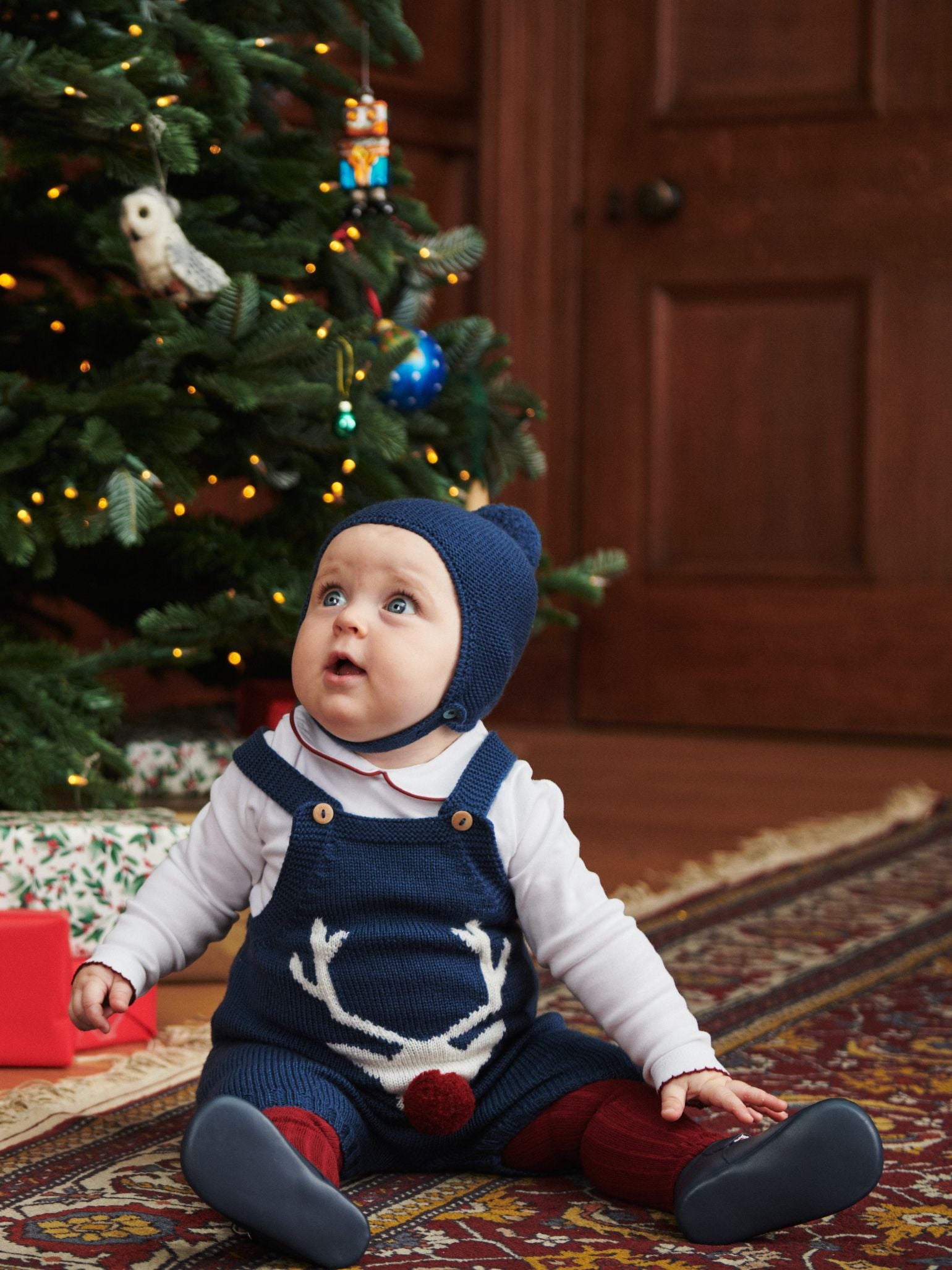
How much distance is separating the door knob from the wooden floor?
98 cm

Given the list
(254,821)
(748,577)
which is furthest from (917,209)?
(254,821)

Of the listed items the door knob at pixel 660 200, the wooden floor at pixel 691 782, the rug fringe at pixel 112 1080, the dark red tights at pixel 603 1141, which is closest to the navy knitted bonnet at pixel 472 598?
the dark red tights at pixel 603 1141

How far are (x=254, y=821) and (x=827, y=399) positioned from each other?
7.28 feet

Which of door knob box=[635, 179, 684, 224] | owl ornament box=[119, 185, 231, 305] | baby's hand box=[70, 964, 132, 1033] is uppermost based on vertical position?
door knob box=[635, 179, 684, 224]

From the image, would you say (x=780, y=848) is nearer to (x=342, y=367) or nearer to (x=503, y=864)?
(x=342, y=367)

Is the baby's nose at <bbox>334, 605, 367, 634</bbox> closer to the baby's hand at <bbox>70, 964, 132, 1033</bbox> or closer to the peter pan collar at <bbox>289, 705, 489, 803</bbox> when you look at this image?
the peter pan collar at <bbox>289, 705, 489, 803</bbox>

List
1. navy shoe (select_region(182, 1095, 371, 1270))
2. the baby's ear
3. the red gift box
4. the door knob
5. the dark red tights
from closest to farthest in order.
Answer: navy shoe (select_region(182, 1095, 371, 1270)), the dark red tights, the baby's ear, the red gift box, the door knob

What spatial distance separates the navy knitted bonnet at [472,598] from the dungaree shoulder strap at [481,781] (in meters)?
0.02

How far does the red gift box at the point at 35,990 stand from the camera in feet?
4.02

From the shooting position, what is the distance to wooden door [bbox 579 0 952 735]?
2955 millimetres

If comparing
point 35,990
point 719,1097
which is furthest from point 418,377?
point 719,1097

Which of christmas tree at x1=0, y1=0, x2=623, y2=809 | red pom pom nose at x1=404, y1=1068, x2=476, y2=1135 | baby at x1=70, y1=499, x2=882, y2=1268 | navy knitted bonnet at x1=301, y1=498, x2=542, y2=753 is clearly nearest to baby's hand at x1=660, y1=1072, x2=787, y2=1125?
baby at x1=70, y1=499, x2=882, y2=1268

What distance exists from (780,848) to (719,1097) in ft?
4.02

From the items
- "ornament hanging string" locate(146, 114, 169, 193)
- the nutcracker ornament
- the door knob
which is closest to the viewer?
"ornament hanging string" locate(146, 114, 169, 193)
